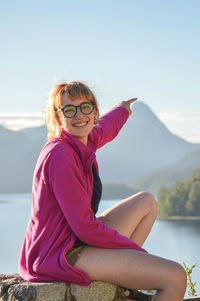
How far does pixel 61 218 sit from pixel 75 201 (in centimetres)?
11

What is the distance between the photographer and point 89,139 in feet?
7.71

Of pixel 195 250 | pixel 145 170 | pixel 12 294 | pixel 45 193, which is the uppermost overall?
pixel 45 193

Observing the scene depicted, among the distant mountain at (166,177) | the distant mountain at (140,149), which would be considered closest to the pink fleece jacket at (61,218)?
the distant mountain at (166,177)

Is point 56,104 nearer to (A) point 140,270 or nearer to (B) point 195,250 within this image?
(A) point 140,270

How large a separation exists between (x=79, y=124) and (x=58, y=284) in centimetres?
66

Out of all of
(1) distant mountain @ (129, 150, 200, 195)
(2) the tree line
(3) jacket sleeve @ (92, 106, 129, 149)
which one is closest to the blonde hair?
(3) jacket sleeve @ (92, 106, 129, 149)

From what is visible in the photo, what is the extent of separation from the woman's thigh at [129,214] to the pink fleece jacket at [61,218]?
1.03ft

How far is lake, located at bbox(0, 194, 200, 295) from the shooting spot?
112 feet

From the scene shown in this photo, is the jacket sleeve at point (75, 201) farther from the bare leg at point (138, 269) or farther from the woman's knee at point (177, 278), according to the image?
the woman's knee at point (177, 278)

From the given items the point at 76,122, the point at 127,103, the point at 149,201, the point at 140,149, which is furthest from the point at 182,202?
the point at 140,149

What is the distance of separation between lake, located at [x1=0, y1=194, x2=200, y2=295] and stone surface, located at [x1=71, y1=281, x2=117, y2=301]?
23207mm

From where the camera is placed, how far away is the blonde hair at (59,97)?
6.56 ft

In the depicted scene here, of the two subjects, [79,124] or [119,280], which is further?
[79,124]

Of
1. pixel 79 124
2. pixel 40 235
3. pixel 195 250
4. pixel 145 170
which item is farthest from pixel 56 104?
pixel 145 170
